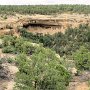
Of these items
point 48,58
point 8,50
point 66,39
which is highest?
point 66,39

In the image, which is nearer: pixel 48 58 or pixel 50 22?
pixel 48 58

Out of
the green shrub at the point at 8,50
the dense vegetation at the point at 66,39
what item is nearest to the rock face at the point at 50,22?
the dense vegetation at the point at 66,39

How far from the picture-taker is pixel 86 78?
47.1 m

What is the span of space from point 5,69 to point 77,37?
35.9m

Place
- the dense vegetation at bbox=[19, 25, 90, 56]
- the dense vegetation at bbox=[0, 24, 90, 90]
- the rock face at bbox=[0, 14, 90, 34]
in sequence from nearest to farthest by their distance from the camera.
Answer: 1. the dense vegetation at bbox=[0, 24, 90, 90]
2. the dense vegetation at bbox=[19, 25, 90, 56]
3. the rock face at bbox=[0, 14, 90, 34]

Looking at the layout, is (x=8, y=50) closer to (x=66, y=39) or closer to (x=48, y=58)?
(x=48, y=58)

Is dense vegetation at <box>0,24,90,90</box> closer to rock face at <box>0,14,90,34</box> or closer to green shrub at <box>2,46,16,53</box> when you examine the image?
green shrub at <box>2,46,16,53</box>

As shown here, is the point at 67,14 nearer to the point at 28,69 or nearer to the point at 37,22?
the point at 37,22

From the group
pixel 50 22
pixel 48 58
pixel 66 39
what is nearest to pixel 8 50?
pixel 48 58

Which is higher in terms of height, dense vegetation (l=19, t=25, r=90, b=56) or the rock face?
the rock face

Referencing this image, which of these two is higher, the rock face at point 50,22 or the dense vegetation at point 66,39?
the rock face at point 50,22

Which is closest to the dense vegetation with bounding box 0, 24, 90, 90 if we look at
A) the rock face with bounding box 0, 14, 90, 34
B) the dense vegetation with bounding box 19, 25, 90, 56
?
the dense vegetation with bounding box 19, 25, 90, 56

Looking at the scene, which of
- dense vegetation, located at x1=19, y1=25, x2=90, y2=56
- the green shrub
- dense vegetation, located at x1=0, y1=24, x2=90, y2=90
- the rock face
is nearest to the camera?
dense vegetation, located at x1=0, y1=24, x2=90, y2=90

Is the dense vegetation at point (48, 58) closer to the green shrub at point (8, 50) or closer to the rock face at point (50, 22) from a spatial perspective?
the green shrub at point (8, 50)
